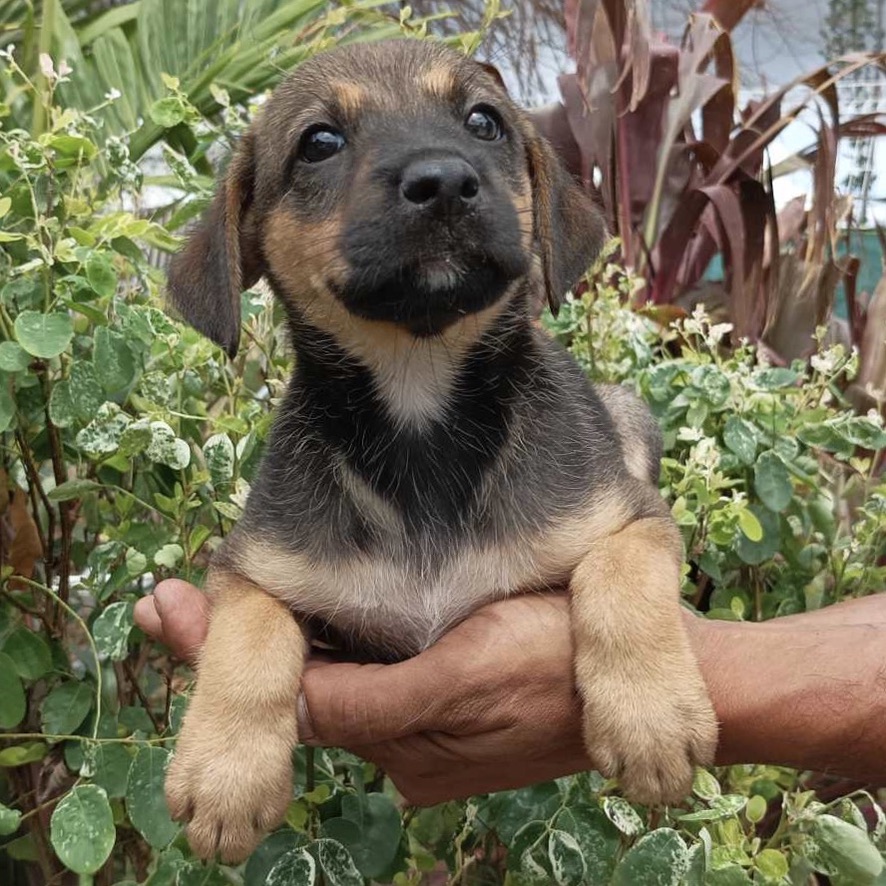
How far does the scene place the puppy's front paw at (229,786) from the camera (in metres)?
1.92

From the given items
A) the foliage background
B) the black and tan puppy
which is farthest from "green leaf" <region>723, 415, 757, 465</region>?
the black and tan puppy

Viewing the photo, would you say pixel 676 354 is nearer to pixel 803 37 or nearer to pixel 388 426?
pixel 388 426

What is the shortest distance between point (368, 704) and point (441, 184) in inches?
42.3

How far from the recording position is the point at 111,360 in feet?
7.27

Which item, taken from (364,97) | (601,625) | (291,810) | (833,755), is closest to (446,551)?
(601,625)

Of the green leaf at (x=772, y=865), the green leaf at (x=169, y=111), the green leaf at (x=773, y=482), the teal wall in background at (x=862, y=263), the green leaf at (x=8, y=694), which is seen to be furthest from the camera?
the teal wall in background at (x=862, y=263)

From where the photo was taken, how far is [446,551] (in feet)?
7.70

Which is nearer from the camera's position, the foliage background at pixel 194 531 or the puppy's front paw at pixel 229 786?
the puppy's front paw at pixel 229 786

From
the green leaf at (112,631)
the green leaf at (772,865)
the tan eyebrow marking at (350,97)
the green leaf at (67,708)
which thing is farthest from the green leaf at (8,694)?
the green leaf at (772,865)

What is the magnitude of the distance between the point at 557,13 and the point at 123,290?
3625mm

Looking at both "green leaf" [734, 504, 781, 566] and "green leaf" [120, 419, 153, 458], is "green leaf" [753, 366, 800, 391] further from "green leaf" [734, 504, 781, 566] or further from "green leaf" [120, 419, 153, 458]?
"green leaf" [120, 419, 153, 458]

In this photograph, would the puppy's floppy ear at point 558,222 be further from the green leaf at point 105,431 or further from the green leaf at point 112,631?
the green leaf at point 112,631

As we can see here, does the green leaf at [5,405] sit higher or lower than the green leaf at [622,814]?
higher

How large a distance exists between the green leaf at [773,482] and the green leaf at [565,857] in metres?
1.05
